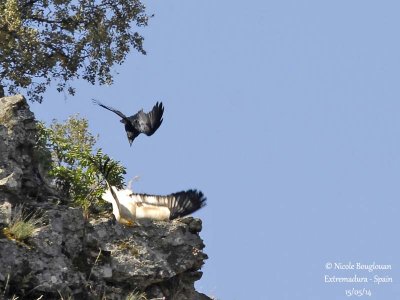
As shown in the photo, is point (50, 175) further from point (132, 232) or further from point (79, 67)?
point (79, 67)

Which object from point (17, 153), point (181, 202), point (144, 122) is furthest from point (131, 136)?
point (17, 153)

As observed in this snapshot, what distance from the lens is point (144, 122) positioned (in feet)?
70.9

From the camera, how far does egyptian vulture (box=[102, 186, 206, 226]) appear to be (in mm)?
18375

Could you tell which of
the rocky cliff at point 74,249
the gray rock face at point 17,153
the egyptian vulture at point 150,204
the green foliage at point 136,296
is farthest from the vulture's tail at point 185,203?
Answer: the gray rock face at point 17,153

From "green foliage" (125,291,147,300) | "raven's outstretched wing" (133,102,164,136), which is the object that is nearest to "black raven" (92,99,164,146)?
"raven's outstretched wing" (133,102,164,136)

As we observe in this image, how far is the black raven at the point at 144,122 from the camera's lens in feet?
70.7

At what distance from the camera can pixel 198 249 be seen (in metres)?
18.7

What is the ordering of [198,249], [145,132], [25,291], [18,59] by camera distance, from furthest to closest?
[18,59]
[145,132]
[198,249]
[25,291]

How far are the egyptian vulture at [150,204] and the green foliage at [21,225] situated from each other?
209 centimetres

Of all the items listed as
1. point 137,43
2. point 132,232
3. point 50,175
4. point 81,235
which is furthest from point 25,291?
point 137,43

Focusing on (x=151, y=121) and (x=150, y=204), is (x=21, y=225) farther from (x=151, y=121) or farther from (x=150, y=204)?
(x=151, y=121)

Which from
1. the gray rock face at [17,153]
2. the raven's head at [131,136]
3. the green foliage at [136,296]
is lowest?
the green foliage at [136,296]

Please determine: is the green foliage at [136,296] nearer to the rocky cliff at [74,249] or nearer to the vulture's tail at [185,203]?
the rocky cliff at [74,249]

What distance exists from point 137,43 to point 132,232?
1099cm
